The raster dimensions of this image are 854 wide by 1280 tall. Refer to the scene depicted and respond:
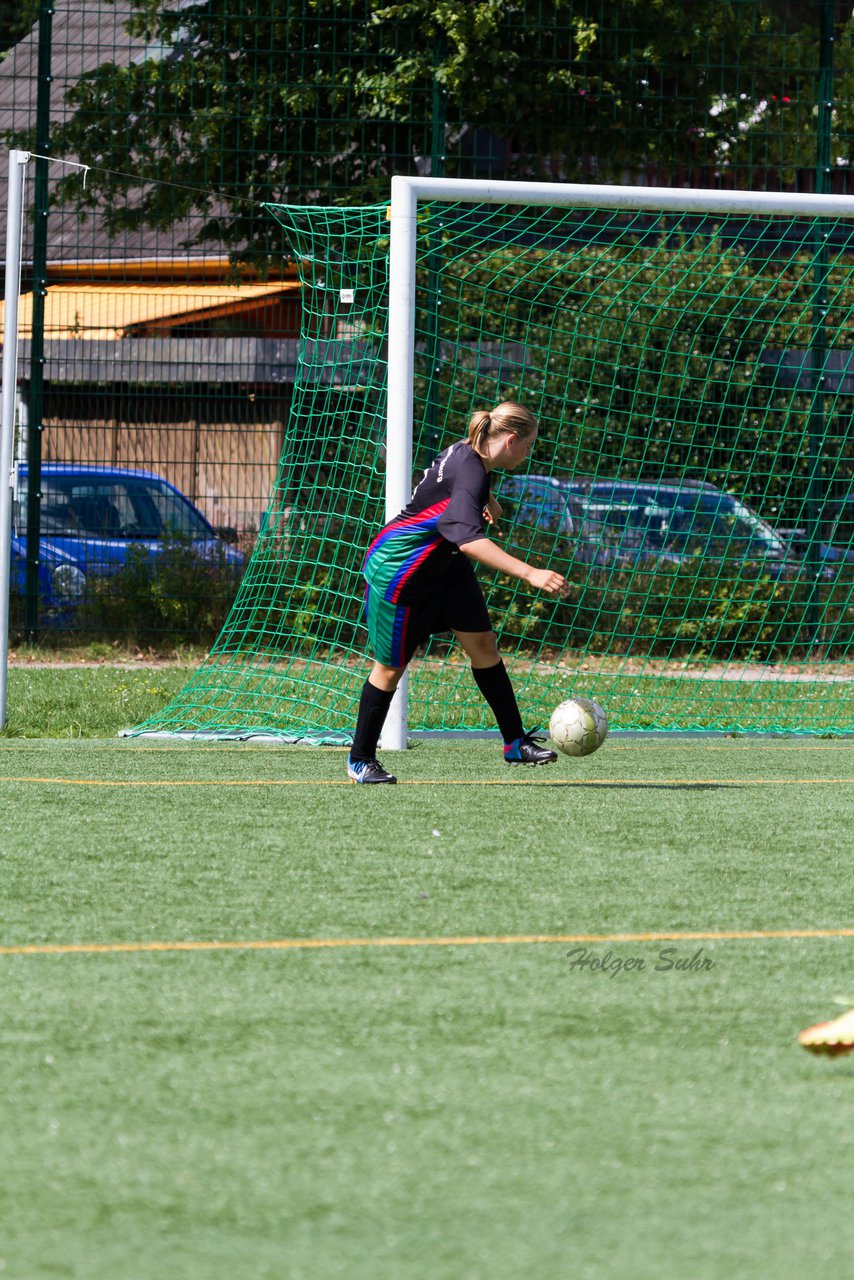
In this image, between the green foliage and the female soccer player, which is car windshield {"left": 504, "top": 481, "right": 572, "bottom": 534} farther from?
the female soccer player

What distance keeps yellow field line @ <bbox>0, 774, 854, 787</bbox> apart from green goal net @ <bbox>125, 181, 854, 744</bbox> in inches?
88.0

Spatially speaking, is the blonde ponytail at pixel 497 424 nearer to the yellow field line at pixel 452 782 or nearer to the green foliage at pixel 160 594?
the yellow field line at pixel 452 782

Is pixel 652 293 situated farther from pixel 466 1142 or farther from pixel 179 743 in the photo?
pixel 466 1142

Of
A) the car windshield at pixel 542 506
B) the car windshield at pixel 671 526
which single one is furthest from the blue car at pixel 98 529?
the car windshield at pixel 671 526

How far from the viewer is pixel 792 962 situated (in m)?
3.65

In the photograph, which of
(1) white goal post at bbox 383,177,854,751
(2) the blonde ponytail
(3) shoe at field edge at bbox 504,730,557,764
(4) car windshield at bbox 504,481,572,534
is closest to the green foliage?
(4) car windshield at bbox 504,481,572,534

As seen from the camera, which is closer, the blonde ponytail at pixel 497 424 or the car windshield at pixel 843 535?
the blonde ponytail at pixel 497 424

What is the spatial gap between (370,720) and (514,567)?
0.91 m

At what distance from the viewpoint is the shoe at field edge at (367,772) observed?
20.0ft

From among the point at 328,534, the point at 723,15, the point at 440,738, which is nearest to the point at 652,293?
the point at 723,15

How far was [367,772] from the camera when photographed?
6.11 meters

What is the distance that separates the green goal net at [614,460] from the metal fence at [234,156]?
522mm

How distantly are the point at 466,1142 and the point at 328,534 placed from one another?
269 inches

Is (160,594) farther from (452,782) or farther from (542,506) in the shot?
(452,782)
